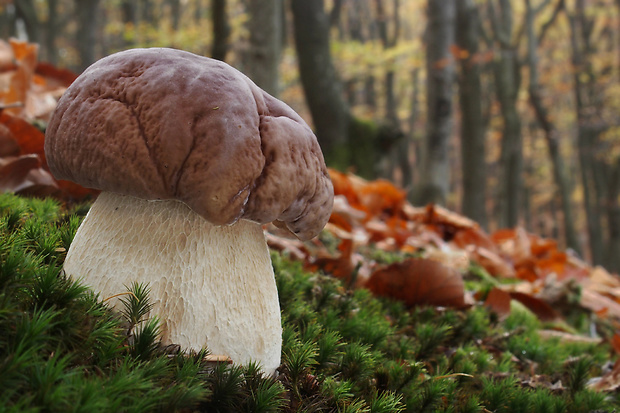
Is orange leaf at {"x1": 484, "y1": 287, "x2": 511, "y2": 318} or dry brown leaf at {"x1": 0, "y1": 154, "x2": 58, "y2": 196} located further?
orange leaf at {"x1": 484, "y1": 287, "x2": 511, "y2": 318}

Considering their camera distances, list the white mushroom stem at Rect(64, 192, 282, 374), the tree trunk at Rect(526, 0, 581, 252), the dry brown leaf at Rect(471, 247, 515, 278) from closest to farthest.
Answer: the white mushroom stem at Rect(64, 192, 282, 374) < the dry brown leaf at Rect(471, 247, 515, 278) < the tree trunk at Rect(526, 0, 581, 252)

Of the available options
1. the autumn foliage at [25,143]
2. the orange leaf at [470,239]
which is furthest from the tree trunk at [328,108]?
the autumn foliage at [25,143]

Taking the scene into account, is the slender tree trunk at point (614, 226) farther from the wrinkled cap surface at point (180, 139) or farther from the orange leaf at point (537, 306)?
the wrinkled cap surface at point (180, 139)

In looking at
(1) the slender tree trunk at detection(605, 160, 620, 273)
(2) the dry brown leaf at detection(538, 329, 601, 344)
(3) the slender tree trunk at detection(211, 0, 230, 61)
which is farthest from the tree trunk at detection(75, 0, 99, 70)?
(1) the slender tree trunk at detection(605, 160, 620, 273)

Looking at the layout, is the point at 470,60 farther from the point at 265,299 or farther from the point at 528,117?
the point at 528,117

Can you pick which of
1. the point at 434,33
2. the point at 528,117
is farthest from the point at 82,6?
the point at 528,117

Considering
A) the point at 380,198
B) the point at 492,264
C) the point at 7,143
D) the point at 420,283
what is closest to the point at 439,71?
the point at 380,198

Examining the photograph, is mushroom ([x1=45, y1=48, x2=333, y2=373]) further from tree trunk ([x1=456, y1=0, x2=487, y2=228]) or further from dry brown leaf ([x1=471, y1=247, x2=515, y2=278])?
tree trunk ([x1=456, y1=0, x2=487, y2=228])
